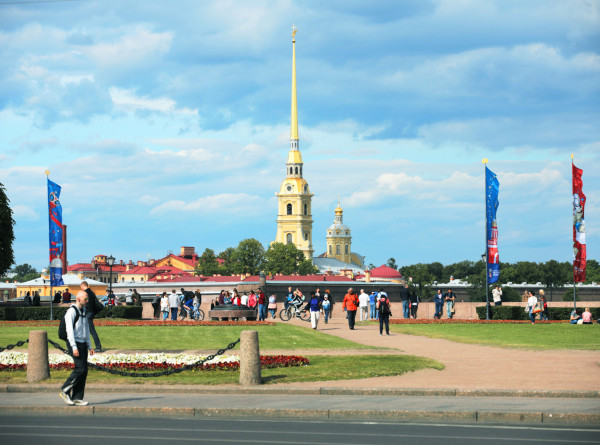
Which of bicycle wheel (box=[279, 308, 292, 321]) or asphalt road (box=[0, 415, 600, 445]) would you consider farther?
bicycle wheel (box=[279, 308, 292, 321])

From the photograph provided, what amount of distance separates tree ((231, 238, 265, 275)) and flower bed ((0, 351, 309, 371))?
16289 centimetres

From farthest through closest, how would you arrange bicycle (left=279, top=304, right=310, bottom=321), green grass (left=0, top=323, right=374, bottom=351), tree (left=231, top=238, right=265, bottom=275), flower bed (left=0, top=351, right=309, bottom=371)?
tree (left=231, top=238, right=265, bottom=275) → bicycle (left=279, top=304, right=310, bottom=321) → green grass (left=0, top=323, right=374, bottom=351) → flower bed (left=0, top=351, right=309, bottom=371)

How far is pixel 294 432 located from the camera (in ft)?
40.4

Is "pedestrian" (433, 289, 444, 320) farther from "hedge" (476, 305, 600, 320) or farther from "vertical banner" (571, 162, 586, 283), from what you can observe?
"vertical banner" (571, 162, 586, 283)

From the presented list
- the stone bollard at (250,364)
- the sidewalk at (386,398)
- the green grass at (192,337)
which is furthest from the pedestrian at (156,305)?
the stone bollard at (250,364)

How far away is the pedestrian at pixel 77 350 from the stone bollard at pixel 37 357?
8.62 feet

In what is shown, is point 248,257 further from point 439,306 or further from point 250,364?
point 250,364

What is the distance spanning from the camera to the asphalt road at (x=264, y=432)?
37.9ft

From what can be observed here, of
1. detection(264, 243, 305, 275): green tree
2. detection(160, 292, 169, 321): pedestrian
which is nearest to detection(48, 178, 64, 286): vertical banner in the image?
detection(160, 292, 169, 321): pedestrian

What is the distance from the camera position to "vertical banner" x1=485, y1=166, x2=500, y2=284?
45.4m

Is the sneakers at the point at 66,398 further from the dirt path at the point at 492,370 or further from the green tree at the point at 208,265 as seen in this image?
the green tree at the point at 208,265

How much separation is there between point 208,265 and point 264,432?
177892 mm

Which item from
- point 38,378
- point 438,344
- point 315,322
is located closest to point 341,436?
point 38,378

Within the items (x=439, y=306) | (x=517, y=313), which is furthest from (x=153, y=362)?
(x=439, y=306)
